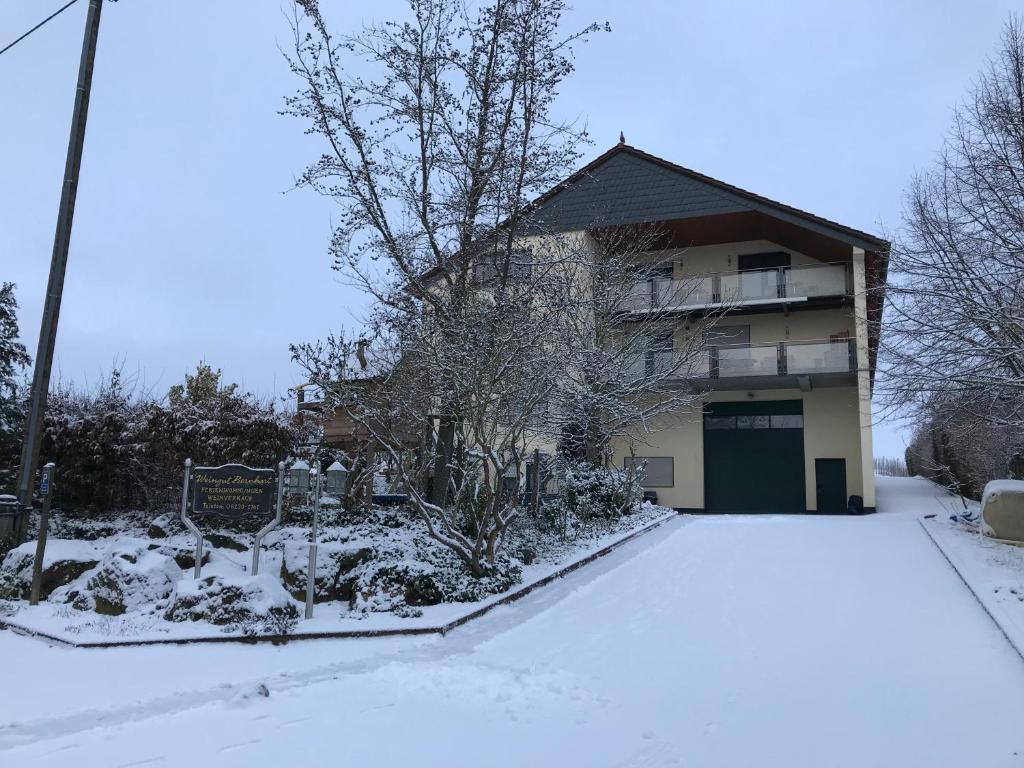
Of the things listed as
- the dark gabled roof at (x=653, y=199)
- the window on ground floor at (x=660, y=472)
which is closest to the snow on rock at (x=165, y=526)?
the dark gabled roof at (x=653, y=199)

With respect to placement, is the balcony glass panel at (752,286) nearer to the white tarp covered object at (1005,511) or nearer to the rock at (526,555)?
the white tarp covered object at (1005,511)

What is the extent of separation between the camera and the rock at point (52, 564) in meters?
9.42

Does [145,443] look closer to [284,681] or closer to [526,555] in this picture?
[526,555]

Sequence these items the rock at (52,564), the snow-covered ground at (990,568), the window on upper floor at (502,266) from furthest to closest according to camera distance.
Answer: the window on upper floor at (502,266)
the rock at (52,564)
the snow-covered ground at (990,568)

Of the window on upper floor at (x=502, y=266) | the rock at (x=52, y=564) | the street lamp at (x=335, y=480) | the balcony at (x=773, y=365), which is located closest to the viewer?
the rock at (x=52, y=564)

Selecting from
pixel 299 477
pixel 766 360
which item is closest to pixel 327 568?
pixel 299 477

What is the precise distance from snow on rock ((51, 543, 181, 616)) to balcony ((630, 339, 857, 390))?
16.2m

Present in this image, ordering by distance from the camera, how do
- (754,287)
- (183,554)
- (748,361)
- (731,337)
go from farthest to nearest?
1. (731,337)
2. (754,287)
3. (748,361)
4. (183,554)

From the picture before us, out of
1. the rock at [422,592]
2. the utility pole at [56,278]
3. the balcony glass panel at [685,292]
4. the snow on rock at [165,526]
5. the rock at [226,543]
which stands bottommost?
the rock at [422,592]

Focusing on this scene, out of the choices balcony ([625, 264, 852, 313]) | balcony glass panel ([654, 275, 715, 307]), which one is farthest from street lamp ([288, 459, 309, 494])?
balcony ([625, 264, 852, 313])

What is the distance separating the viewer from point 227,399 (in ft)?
44.0

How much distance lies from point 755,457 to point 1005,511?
13.3m

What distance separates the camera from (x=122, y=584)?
884cm

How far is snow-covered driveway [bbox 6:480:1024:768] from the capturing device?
195 inches
